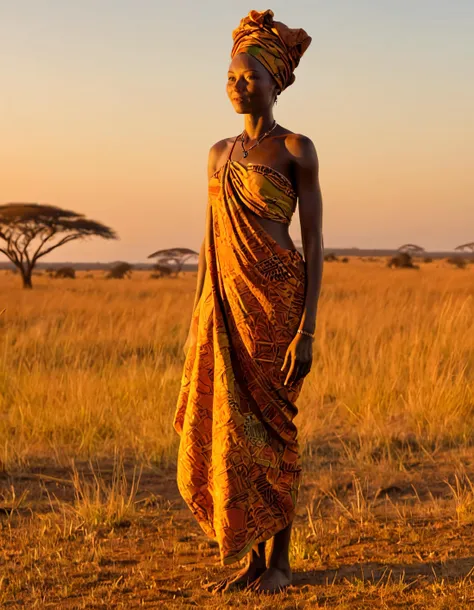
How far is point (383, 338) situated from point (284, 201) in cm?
597

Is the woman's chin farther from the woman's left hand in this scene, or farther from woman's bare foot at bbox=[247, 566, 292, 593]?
woman's bare foot at bbox=[247, 566, 292, 593]

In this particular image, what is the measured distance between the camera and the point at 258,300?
304 cm

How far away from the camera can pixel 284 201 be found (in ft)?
9.99

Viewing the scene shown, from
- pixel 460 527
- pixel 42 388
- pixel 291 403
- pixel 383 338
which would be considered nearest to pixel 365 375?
pixel 383 338

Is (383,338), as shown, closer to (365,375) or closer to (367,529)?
(365,375)

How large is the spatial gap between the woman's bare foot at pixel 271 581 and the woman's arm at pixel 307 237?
2.54 feet

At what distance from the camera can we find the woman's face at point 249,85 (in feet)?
9.93

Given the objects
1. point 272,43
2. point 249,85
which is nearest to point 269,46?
point 272,43

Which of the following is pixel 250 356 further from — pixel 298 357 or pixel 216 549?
pixel 216 549

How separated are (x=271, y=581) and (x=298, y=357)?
89cm

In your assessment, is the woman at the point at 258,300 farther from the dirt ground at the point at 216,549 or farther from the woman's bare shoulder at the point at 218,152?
the dirt ground at the point at 216,549

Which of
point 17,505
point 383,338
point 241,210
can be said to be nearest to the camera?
point 241,210

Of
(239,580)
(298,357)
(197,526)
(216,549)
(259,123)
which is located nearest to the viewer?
(298,357)

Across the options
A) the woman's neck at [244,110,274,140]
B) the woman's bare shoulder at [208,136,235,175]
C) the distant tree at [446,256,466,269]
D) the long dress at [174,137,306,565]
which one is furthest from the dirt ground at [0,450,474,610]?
the distant tree at [446,256,466,269]
